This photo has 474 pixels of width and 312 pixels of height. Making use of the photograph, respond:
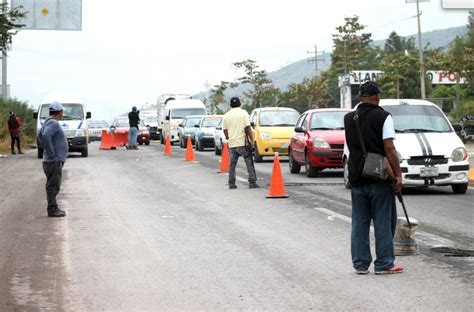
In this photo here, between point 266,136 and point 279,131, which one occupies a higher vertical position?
point 279,131

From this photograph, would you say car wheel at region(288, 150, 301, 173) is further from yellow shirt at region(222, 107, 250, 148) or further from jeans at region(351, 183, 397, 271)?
jeans at region(351, 183, 397, 271)

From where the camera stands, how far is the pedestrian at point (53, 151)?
1475 centimetres

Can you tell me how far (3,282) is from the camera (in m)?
8.88

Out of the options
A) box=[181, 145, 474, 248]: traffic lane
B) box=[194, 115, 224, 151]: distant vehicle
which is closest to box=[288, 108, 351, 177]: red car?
box=[181, 145, 474, 248]: traffic lane

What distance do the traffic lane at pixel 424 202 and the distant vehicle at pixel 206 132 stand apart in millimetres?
17507

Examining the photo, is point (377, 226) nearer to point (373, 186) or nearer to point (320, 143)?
point (373, 186)

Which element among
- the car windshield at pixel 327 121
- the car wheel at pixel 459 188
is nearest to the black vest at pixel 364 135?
the car wheel at pixel 459 188

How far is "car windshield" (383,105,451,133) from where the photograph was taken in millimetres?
18203

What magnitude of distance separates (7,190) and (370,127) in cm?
1325

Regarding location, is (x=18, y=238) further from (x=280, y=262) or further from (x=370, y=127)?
(x=370, y=127)

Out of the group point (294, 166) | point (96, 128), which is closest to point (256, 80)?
point (96, 128)

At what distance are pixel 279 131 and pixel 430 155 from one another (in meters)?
12.3

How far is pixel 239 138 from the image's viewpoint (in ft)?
64.3

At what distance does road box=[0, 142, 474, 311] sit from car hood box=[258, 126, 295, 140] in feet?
31.1
